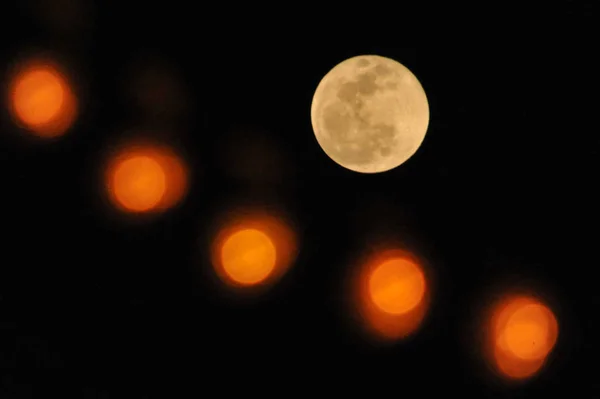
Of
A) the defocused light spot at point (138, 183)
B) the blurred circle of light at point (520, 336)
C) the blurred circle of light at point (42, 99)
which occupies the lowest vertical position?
the blurred circle of light at point (520, 336)

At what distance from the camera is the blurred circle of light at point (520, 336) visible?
1.95m

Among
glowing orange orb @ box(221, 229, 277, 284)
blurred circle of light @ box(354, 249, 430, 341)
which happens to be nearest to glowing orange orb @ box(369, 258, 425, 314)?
blurred circle of light @ box(354, 249, 430, 341)

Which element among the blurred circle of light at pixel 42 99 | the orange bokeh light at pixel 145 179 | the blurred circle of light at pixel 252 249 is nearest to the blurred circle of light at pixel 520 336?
the blurred circle of light at pixel 252 249

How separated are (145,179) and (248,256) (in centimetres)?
47

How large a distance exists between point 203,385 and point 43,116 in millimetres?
1084

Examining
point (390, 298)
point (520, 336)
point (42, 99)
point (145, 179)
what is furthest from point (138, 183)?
point (520, 336)

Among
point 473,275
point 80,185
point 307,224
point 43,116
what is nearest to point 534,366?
point 473,275

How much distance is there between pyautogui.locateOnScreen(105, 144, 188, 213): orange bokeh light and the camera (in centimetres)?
202

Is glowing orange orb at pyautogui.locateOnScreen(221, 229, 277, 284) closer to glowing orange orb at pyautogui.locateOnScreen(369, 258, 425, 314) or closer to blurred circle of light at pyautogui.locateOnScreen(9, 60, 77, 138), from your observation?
glowing orange orb at pyautogui.locateOnScreen(369, 258, 425, 314)

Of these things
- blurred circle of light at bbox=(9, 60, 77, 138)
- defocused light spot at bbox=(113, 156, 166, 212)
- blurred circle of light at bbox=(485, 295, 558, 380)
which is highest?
blurred circle of light at bbox=(9, 60, 77, 138)

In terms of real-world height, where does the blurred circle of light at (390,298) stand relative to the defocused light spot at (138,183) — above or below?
below

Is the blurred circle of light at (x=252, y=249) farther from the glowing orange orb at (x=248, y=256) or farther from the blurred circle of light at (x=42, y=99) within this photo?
the blurred circle of light at (x=42, y=99)

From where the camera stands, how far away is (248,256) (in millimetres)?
2105

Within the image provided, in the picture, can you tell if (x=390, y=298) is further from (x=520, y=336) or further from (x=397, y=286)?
(x=520, y=336)
